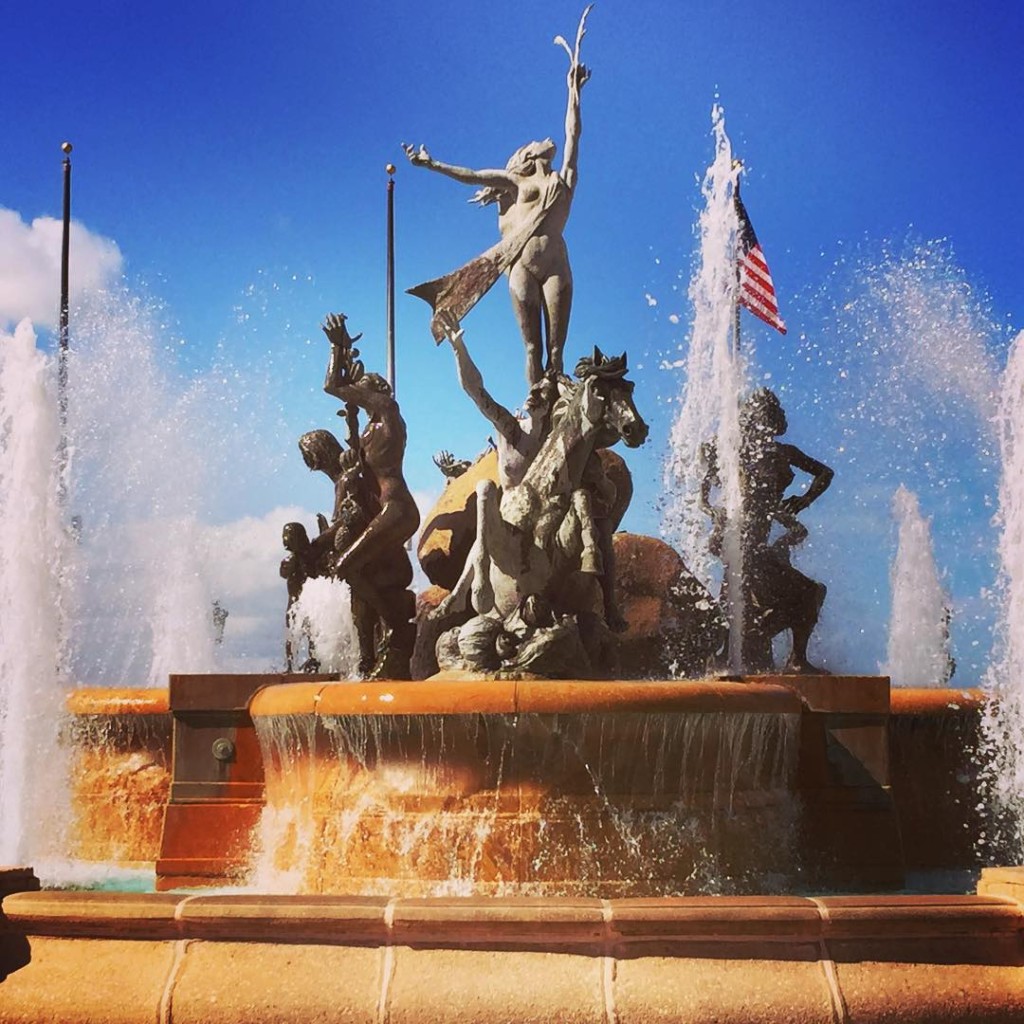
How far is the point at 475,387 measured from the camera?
9625 millimetres

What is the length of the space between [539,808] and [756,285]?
880 centimetres

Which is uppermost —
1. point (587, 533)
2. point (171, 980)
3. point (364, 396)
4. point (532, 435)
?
point (364, 396)

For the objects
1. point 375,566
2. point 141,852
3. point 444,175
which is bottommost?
point 141,852

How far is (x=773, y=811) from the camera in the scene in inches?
292

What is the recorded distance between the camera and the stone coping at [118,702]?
9.05 metres

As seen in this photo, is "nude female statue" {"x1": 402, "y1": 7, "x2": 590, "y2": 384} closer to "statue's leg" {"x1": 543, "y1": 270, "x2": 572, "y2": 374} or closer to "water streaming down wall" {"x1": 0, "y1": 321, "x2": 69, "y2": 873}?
"statue's leg" {"x1": 543, "y1": 270, "x2": 572, "y2": 374}

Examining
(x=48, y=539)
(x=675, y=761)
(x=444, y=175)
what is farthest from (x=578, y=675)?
(x=444, y=175)

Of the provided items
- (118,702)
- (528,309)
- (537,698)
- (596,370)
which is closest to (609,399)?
(596,370)

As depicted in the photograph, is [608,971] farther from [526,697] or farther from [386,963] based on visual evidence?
[526,697]

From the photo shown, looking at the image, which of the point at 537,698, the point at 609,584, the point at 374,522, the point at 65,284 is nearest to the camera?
the point at 537,698

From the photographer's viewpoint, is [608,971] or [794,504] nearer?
[608,971]

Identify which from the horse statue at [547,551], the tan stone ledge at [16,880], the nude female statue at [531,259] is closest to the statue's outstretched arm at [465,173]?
the nude female statue at [531,259]

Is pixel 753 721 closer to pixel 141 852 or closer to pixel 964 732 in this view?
pixel 964 732

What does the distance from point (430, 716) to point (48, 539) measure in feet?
16.5
